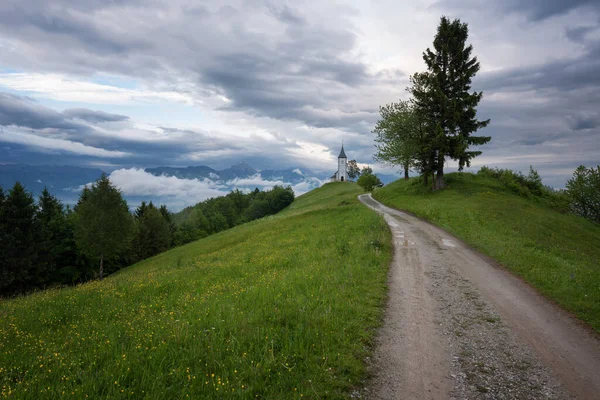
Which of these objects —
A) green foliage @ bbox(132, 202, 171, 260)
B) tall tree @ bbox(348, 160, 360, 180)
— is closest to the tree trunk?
green foliage @ bbox(132, 202, 171, 260)

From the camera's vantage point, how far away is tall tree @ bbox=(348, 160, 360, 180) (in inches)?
6673

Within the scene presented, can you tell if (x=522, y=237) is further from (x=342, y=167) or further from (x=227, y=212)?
(x=342, y=167)

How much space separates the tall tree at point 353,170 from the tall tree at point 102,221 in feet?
453

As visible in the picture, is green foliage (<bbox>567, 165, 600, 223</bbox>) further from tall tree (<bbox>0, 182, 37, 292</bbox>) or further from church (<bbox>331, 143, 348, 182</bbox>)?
church (<bbox>331, 143, 348, 182</bbox>)

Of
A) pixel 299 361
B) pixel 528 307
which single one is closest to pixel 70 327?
pixel 299 361

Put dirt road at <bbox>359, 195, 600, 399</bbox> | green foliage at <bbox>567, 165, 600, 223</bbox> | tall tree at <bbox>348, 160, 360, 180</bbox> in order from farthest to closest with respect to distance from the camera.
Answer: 1. tall tree at <bbox>348, 160, 360, 180</bbox>
2. green foliage at <bbox>567, 165, 600, 223</bbox>
3. dirt road at <bbox>359, 195, 600, 399</bbox>

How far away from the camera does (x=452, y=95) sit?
133 feet

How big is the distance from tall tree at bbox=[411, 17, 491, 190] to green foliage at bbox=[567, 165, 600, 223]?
105 feet

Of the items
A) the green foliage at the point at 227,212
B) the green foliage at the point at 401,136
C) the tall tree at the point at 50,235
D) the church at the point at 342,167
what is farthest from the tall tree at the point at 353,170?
the tall tree at the point at 50,235

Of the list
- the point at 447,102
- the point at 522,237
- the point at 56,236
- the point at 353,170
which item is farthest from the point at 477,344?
the point at 353,170

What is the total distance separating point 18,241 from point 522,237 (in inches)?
2272

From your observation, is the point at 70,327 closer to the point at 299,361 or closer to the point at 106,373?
the point at 106,373

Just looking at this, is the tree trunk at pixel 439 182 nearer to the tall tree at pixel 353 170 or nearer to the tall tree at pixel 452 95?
the tall tree at pixel 452 95

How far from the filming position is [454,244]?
67.8ft
